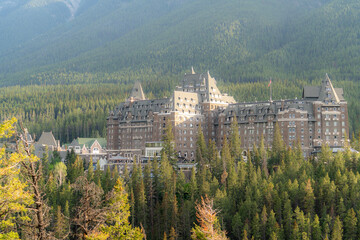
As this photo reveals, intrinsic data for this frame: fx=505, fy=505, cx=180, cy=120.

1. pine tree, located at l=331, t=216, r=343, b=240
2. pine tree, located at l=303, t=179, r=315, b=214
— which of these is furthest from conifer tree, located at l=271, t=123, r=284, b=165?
pine tree, located at l=331, t=216, r=343, b=240

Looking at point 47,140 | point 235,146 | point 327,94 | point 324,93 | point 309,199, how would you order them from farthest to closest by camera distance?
point 47,140 < point 324,93 < point 327,94 < point 235,146 < point 309,199

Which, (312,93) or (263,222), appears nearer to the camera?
(263,222)

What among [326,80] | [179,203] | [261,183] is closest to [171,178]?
[179,203]

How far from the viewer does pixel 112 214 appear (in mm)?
58156

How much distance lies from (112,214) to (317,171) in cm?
6918

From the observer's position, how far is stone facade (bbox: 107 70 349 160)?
446 ft

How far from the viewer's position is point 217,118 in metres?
155

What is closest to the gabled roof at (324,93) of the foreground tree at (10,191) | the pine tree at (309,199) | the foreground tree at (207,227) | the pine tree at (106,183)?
the pine tree at (309,199)

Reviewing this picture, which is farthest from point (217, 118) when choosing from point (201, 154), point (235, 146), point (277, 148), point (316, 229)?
point (316, 229)

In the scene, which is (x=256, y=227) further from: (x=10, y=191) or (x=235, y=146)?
(x=10, y=191)

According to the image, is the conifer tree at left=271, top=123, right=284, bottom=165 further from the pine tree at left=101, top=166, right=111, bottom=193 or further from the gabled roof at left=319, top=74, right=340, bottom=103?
the pine tree at left=101, top=166, right=111, bottom=193

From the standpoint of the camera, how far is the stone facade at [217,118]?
13588cm

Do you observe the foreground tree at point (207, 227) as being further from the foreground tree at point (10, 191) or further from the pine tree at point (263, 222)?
the pine tree at point (263, 222)

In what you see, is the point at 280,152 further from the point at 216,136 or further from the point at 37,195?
the point at 37,195
